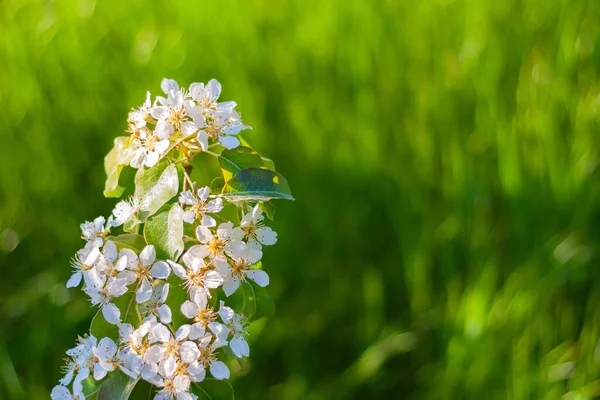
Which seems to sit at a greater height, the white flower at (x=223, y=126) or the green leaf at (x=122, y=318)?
the white flower at (x=223, y=126)

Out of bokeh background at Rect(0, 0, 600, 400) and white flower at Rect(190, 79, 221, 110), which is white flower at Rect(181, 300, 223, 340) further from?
bokeh background at Rect(0, 0, 600, 400)

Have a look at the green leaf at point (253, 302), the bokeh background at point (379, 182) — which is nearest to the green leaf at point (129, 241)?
the green leaf at point (253, 302)

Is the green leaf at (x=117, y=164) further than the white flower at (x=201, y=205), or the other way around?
the green leaf at (x=117, y=164)

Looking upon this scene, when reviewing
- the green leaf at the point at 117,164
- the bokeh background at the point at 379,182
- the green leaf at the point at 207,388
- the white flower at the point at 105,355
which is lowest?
the white flower at the point at 105,355

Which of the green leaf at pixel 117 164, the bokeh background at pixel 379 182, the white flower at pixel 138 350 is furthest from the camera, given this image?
the bokeh background at pixel 379 182

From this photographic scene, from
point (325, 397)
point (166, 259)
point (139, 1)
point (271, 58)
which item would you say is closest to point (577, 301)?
point (325, 397)

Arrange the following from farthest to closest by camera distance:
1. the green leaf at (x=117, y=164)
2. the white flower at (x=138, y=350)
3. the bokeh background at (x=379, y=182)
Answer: the bokeh background at (x=379, y=182) → the green leaf at (x=117, y=164) → the white flower at (x=138, y=350)

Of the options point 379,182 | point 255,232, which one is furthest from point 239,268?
point 379,182

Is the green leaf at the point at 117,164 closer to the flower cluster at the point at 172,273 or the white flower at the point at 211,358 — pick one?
the flower cluster at the point at 172,273

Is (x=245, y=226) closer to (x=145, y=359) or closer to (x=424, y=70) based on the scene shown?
(x=145, y=359)
